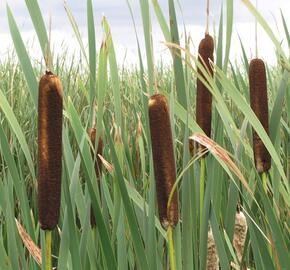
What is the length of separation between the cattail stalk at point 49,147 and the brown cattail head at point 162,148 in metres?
0.12

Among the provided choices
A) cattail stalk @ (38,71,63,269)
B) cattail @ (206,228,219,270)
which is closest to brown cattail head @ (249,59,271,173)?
cattail @ (206,228,219,270)

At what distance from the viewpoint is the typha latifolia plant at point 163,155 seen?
0.74 m

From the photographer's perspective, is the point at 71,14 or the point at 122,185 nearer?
the point at 122,185

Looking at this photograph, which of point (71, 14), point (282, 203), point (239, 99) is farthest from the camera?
point (282, 203)

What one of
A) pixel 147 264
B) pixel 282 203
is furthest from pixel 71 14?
pixel 282 203

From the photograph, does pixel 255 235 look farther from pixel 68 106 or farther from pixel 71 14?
pixel 71 14

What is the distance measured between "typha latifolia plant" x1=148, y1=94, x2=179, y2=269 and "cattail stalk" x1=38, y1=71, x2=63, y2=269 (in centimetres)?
12

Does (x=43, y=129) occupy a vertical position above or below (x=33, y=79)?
below

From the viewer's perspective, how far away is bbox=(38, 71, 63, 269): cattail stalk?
0.74 m

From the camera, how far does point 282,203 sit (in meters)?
1.96

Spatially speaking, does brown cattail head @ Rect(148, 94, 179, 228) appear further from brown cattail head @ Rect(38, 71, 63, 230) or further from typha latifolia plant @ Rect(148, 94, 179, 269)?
brown cattail head @ Rect(38, 71, 63, 230)

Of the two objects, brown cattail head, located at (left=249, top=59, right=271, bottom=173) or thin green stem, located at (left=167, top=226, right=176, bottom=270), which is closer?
thin green stem, located at (left=167, top=226, right=176, bottom=270)

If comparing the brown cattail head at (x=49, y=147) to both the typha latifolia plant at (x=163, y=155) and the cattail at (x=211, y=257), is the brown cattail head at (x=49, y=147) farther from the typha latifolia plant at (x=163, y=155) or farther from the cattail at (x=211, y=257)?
the cattail at (x=211, y=257)

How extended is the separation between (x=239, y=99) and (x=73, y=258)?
0.36m
